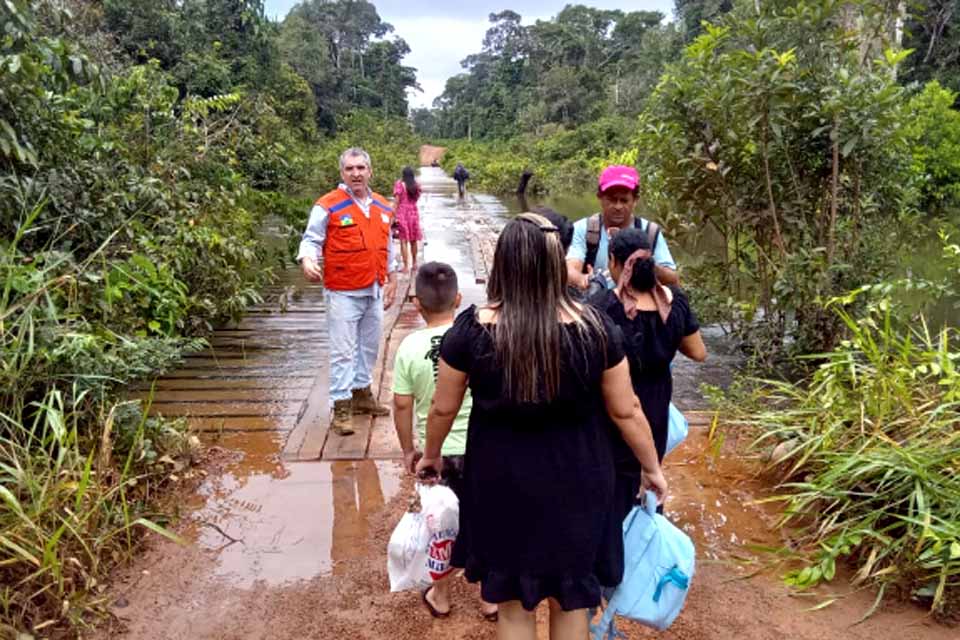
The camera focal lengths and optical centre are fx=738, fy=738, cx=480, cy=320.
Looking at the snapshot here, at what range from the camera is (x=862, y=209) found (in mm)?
5488

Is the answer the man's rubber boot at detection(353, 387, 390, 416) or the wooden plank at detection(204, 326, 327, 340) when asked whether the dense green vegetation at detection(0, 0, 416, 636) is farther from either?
the man's rubber boot at detection(353, 387, 390, 416)

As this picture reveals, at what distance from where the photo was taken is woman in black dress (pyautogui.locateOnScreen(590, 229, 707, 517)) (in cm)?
250

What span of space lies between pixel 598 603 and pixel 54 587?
6.78 ft

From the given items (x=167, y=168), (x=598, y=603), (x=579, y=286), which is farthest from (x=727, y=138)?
(x=167, y=168)

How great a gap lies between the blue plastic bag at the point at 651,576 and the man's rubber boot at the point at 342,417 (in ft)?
7.93

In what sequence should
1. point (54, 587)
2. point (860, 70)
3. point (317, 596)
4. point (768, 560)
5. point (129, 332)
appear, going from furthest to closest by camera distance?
1. point (860, 70)
2. point (129, 332)
3. point (768, 560)
4. point (317, 596)
5. point (54, 587)

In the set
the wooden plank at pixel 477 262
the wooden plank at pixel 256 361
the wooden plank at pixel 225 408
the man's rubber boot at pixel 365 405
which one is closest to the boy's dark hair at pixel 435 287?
the man's rubber boot at pixel 365 405

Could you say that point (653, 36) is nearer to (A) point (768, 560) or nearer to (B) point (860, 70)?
(B) point (860, 70)

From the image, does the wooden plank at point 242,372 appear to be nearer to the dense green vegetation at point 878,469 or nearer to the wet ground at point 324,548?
the wet ground at point 324,548

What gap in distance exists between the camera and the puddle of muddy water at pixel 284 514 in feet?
10.6

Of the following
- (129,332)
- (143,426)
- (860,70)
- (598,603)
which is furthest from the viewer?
(860,70)

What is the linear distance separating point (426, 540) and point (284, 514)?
118 centimetres

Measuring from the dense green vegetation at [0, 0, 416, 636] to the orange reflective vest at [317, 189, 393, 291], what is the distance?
99 centimetres

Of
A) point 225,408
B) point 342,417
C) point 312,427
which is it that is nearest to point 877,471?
point 342,417
